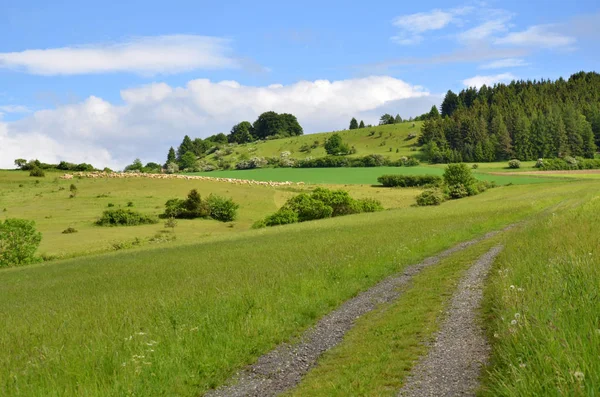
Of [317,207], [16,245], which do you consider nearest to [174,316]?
[16,245]

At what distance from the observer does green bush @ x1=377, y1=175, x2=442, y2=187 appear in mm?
113188

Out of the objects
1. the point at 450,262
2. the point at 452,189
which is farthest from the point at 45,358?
the point at 452,189

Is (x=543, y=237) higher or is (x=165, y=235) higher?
(x=543, y=237)

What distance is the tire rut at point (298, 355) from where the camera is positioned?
10039 millimetres

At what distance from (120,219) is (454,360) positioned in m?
76.0

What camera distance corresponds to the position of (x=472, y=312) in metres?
12.9

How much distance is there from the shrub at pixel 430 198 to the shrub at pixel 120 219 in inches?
1802

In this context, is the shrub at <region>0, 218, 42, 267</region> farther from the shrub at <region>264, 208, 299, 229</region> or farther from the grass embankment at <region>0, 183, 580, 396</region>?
the shrub at <region>264, 208, 299, 229</region>

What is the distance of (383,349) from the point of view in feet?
36.3

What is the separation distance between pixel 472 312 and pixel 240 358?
6.10 metres

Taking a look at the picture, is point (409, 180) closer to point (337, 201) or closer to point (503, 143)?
point (337, 201)

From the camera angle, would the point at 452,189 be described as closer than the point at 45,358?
No

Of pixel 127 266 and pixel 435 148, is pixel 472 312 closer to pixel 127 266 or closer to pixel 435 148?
pixel 127 266

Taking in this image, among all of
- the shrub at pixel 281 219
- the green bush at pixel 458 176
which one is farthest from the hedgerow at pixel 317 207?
the green bush at pixel 458 176
